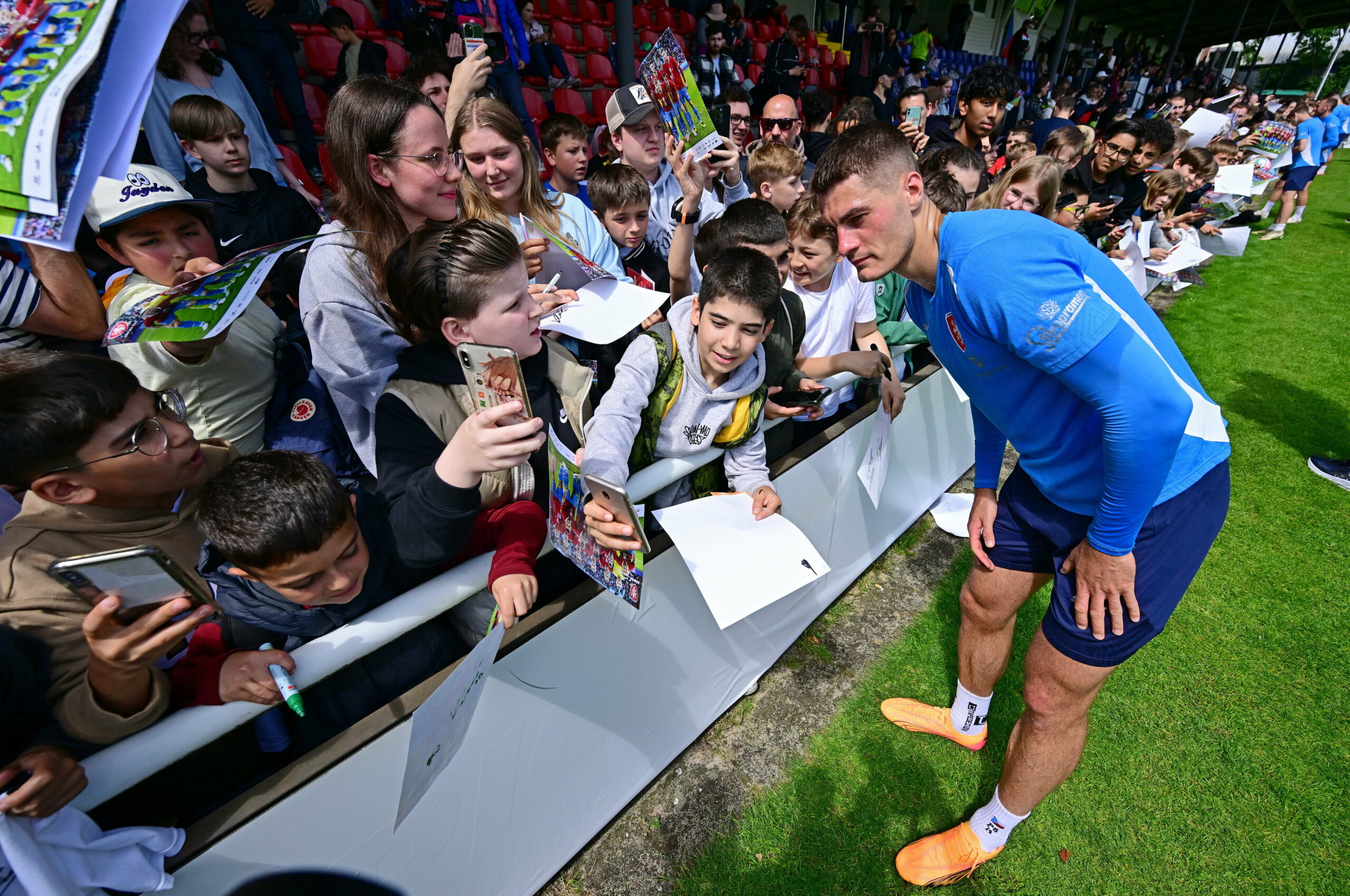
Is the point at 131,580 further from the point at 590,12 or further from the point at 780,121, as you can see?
the point at 590,12

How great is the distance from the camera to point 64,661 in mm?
1009

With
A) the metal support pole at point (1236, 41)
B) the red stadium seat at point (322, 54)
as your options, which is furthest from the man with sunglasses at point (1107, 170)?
the metal support pole at point (1236, 41)

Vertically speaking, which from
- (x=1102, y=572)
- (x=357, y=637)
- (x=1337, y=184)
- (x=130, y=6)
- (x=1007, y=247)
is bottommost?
(x=1337, y=184)

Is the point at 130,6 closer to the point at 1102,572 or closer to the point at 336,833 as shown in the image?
the point at 336,833

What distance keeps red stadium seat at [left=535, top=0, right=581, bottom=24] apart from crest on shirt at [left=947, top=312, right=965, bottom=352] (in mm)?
9469

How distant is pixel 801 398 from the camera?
7.49 ft

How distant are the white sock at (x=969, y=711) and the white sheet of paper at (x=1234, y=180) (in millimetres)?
8487

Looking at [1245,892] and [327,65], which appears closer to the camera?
[1245,892]

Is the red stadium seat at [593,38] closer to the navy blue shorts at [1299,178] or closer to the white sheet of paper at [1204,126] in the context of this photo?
the white sheet of paper at [1204,126]

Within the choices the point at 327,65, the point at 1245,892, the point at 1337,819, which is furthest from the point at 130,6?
the point at 327,65

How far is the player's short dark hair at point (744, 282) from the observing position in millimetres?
1697

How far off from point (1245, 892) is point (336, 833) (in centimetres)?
269

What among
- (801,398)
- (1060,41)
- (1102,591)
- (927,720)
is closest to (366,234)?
(801,398)

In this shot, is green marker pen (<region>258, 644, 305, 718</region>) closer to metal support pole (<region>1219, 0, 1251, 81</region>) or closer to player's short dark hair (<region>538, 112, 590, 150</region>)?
player's short dark hair (<region>538, 112, 590, 150</region>)
